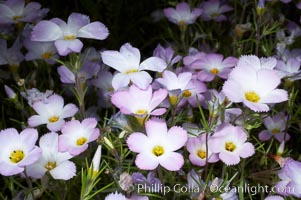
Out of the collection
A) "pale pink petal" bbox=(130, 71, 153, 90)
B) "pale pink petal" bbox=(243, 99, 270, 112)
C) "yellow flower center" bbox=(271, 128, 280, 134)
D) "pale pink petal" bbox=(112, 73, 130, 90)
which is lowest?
"yellow flower center" bbox=(271, 128, 280, 134)

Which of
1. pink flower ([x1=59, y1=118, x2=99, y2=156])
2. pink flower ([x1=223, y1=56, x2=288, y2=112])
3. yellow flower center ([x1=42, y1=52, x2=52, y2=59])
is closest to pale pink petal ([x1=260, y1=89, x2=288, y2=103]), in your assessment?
pink flower ([x1=223, y1=56, x2=288, y2=112])

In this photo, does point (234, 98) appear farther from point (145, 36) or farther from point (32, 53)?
point (145, 36)

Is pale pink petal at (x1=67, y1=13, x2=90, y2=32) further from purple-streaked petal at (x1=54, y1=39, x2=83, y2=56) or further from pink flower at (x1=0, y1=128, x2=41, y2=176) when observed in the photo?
pink flower at (x1=0, y1=128, x2=41, y2=176)

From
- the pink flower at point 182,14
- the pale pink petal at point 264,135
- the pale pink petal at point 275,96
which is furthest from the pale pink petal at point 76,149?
the pink flower at point 182,14

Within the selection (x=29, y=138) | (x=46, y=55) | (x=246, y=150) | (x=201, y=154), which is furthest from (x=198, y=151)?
(x=46, y=55)

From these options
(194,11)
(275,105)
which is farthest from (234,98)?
(194,11)

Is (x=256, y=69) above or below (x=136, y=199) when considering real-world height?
above
